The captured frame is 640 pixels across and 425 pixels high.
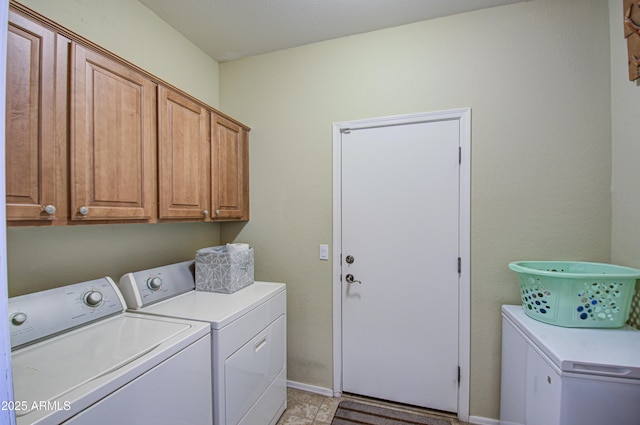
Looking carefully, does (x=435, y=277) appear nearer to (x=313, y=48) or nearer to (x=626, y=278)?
(x=626, y=278)

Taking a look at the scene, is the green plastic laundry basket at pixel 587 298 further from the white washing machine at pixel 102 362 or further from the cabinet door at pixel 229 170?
the cabinet door at pixel 229 170

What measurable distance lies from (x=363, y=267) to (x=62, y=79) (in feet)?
6.33

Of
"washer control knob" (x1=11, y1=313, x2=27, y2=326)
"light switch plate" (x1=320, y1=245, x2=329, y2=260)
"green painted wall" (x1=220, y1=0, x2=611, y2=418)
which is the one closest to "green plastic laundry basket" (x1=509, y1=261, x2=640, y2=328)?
"green painted wall" (x1=220, y1=0, x2=611, y2=418)

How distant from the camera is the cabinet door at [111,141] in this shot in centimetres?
110

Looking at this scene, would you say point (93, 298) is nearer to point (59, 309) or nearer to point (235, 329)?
point (59, 309)

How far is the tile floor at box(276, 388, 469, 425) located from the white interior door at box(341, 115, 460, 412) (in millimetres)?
124

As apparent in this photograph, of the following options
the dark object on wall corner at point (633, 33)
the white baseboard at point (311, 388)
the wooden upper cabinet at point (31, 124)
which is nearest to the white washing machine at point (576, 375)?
the white baseboard at point (311, 388)

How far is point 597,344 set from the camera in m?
1.19

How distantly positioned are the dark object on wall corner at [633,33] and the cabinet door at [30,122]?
2.71 meters

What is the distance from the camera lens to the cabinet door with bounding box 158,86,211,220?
1.48m

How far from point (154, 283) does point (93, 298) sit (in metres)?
0.30

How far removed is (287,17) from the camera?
184 cm

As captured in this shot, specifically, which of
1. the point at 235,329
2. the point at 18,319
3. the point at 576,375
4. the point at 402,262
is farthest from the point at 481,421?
the point at 18,319

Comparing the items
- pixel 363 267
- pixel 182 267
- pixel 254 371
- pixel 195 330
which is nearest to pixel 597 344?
pixel 363 267
